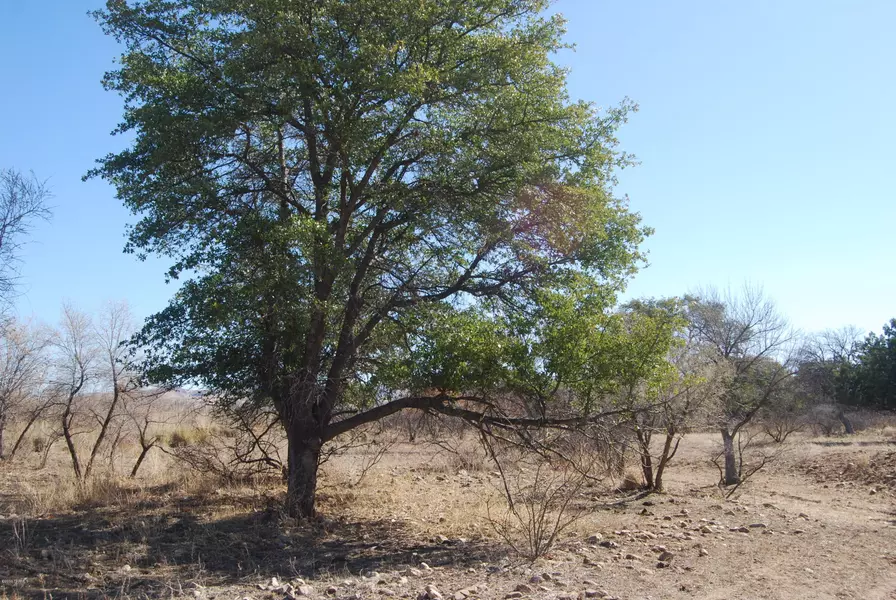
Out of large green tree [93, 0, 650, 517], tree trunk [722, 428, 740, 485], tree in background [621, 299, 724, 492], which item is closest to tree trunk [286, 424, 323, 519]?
large green tree [93, 0, 650, 517]

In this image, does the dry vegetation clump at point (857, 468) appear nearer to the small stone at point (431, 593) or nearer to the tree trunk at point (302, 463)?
the tree trunk at point (302, 463)

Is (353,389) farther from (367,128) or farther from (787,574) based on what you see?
(787,574)

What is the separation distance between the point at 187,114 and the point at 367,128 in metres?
2.91

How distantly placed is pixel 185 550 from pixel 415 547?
3.41m

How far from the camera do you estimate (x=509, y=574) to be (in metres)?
8.16

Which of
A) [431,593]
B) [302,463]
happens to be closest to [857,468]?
[302,463]

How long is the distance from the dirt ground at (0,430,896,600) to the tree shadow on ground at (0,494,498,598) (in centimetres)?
3

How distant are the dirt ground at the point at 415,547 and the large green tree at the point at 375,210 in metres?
1.88

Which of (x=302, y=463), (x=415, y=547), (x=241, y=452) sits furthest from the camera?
(x=241, y=452)

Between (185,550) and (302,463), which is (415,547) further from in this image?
(185,550)

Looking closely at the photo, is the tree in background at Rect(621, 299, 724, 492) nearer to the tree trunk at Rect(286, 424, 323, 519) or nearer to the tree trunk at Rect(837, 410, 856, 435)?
the tree trunk at Rect(286, 424, 323, 519)

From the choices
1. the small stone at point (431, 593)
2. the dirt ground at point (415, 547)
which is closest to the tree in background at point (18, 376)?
the dirt ground at point (415, 547)

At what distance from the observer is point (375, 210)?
12.2 metres

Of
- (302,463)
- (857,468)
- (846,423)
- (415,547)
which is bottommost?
(857,468)
